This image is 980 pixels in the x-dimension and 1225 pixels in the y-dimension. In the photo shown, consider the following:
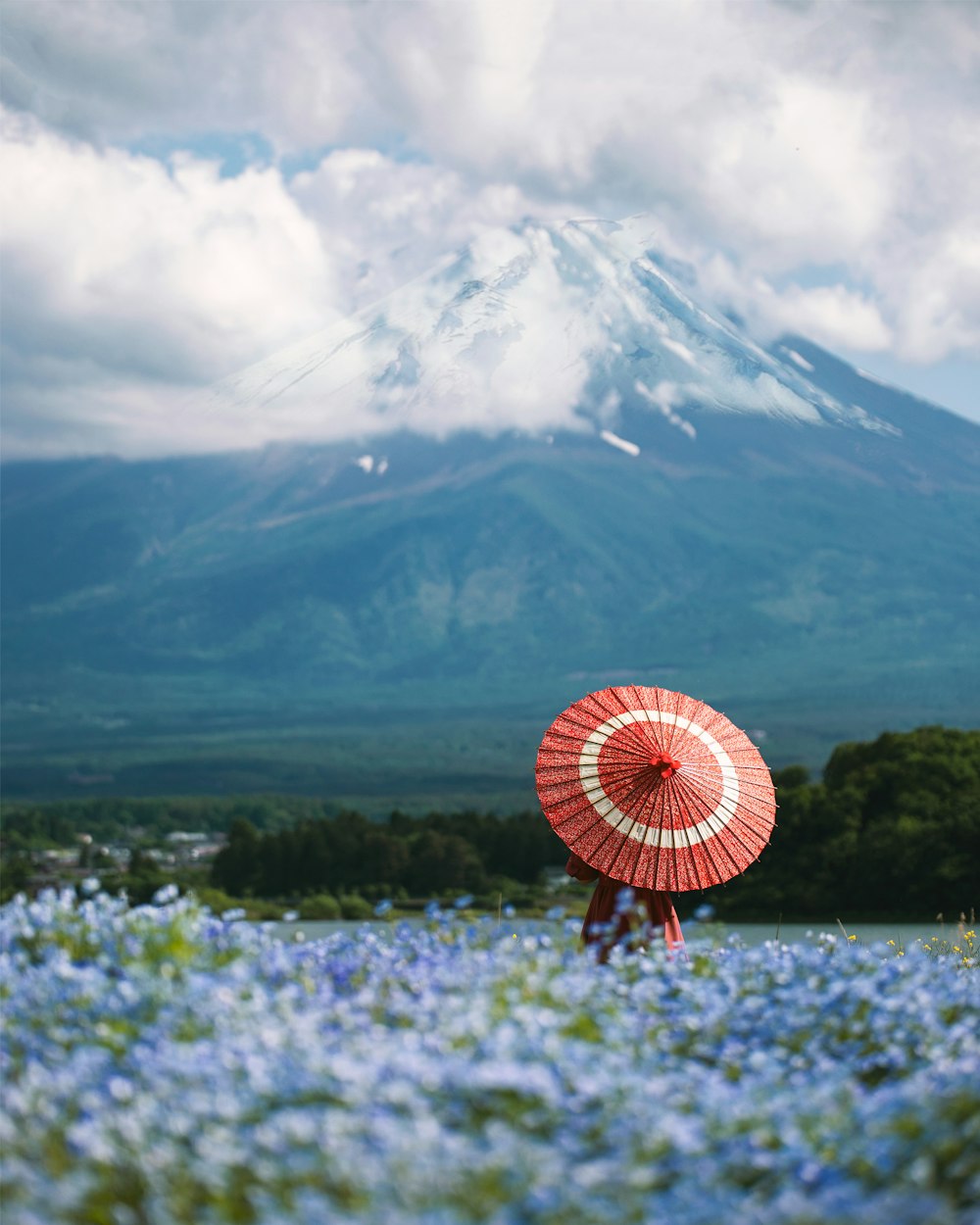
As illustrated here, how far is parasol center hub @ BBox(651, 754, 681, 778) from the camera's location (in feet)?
27.2

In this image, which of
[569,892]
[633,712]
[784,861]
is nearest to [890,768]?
[784,861]

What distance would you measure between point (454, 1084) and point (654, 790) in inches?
157

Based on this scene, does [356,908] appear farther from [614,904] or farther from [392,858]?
[614,904]

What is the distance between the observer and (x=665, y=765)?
27.2 feet

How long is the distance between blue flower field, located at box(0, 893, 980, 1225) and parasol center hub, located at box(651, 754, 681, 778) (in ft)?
7.17

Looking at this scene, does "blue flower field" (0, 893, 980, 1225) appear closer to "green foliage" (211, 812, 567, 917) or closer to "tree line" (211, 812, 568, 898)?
"tree line" (211, 812, 568, 898)

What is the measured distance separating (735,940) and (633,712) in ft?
6.84

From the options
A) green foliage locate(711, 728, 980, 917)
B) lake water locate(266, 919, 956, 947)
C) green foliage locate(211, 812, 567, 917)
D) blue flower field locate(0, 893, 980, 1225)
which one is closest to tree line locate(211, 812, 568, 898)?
green foliage locate(211, 812, 567, 917)

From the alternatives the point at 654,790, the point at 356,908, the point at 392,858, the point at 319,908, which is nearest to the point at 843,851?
the point at 356,908

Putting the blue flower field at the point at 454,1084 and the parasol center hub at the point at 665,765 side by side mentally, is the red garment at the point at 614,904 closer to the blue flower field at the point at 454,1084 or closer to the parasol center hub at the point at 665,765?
the parasol center hub at the point at 665,765

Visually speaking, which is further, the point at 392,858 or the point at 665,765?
the point at 392,858

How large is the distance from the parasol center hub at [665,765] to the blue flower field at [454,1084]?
2184 millimetres

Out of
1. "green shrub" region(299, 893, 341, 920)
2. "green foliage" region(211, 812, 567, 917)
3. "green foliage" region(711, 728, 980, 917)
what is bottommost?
"green shrub" region(299, 893, 341, 920)

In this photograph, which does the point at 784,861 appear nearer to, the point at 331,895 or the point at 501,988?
the point at 331,895
